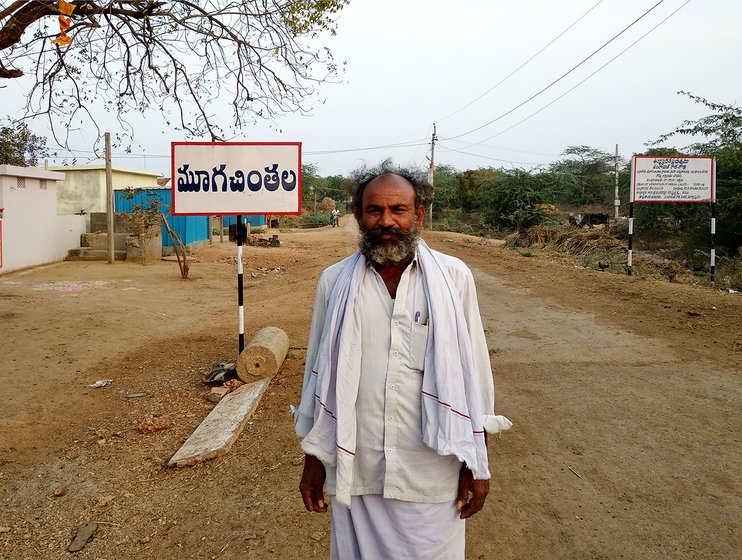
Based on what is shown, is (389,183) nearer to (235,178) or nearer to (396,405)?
(396,405)

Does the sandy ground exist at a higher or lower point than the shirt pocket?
lower

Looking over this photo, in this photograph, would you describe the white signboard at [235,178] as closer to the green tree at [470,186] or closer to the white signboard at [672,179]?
the white signboard at [672,179]

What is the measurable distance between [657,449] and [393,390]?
287 cm

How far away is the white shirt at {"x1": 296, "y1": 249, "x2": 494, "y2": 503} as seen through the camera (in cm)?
201

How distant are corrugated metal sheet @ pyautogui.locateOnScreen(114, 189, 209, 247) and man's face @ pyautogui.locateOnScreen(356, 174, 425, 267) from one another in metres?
17.4

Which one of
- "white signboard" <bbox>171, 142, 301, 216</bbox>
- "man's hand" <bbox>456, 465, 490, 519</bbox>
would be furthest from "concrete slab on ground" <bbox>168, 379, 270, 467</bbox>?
"man's hand" <bbox>456, 465, 490, 519</bbox>

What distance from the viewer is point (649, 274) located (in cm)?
1277

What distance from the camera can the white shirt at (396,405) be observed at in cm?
201

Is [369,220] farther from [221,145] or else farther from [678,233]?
[678,233]

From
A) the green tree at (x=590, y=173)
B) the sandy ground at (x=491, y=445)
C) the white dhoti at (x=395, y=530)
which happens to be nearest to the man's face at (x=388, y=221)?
the white dhoti at (x=395, y=530)

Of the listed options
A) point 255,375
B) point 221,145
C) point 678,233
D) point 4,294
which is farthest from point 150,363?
point 678,233

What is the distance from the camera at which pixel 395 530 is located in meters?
2.05

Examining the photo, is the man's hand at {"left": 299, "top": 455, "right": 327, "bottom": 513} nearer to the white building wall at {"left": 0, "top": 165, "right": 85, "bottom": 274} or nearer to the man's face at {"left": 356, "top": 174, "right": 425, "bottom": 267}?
the man's face at {"left": 356, "top": 174, "right": 425, "bottom": 267}

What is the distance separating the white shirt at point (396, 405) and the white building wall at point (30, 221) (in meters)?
14.5
